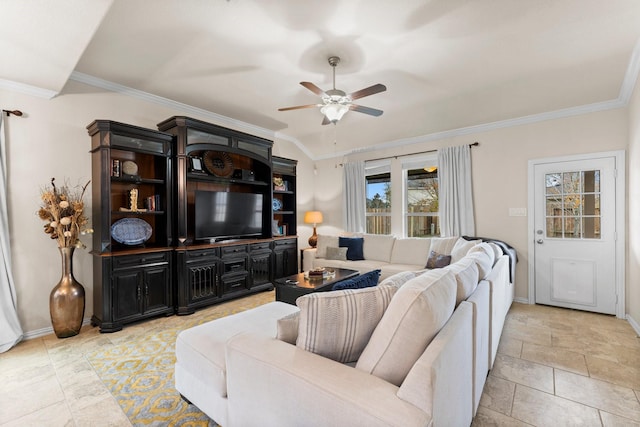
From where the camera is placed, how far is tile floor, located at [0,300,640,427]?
1933 mm

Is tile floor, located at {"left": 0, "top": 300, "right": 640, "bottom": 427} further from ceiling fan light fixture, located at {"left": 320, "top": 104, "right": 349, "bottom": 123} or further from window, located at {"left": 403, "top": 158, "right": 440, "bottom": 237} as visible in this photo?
ceiling fan light fixture, located at {"left": 320, "top": 104, "right": 349, "bottom": 123}

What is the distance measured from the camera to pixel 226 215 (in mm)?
4609

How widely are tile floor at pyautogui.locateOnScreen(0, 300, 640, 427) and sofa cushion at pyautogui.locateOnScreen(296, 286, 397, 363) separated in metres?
1.17

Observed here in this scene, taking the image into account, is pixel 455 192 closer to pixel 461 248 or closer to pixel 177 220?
pixel 461 248

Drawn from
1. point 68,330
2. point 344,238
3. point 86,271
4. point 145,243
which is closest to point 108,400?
point 68,330

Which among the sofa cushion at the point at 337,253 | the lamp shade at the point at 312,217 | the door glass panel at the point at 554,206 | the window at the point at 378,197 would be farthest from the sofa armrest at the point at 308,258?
the door glass panel at the point at 554,206

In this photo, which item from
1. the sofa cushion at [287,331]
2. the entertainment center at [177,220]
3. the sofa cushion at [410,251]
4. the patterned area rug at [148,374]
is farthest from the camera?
the sofa cushion at [410,251]

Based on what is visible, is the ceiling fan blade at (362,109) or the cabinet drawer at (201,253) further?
the cabinet drawer at (201,253)

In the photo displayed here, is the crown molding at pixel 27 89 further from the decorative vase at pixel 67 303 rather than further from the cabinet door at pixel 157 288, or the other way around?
the cabinet door at pixel 157 288

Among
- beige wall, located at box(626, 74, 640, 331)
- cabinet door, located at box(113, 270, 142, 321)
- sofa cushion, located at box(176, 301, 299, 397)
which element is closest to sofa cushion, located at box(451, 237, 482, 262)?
beige wall, located at box(626, 74, 640, 331)

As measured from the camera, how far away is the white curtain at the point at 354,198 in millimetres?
5945

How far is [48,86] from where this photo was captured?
10.3ft

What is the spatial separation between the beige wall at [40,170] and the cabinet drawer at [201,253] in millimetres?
1077

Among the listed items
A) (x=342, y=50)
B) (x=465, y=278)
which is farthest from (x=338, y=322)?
(x=342, y=50)
